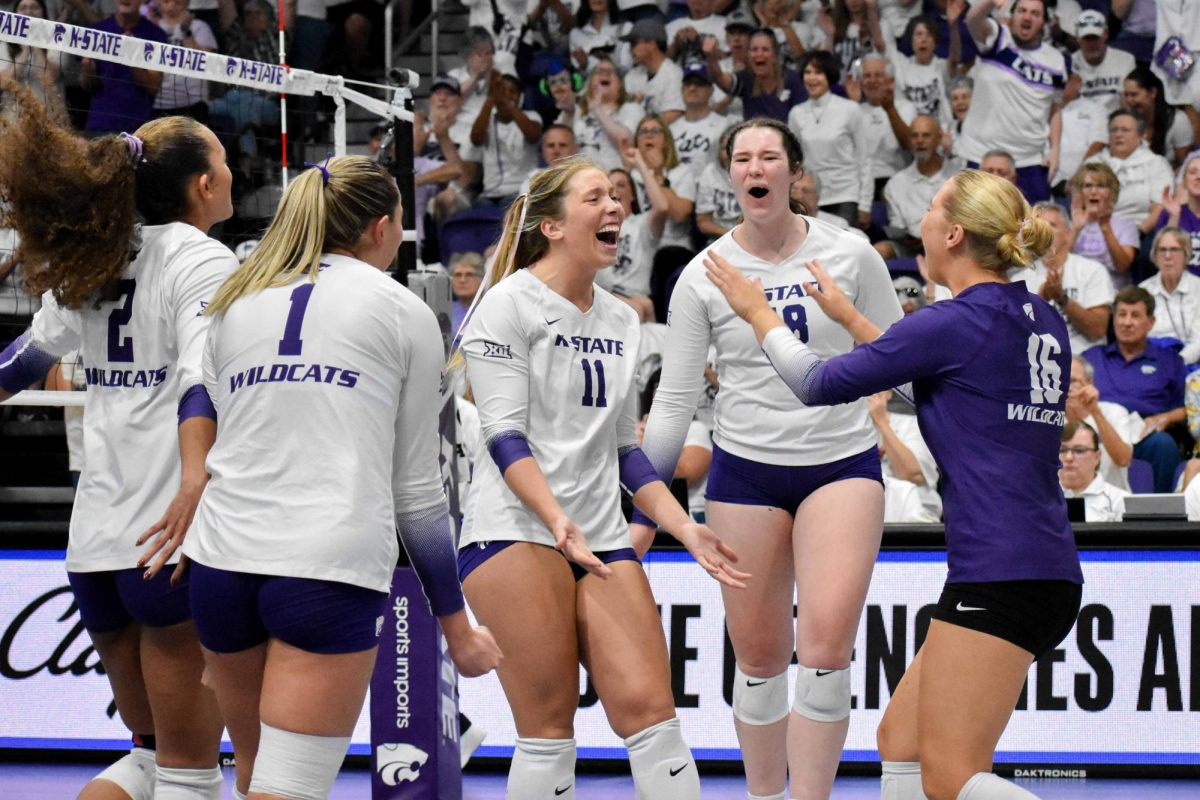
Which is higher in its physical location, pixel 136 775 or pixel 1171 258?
pixel 1171 258

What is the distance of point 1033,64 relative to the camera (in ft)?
35.6

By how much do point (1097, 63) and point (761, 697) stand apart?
758 centimetres

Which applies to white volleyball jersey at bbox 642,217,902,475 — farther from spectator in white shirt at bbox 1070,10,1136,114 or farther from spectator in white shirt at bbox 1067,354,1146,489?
spectator in white shirt at bbox 1070,10,1136,114

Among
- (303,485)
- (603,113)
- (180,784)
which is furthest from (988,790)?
(603,113)

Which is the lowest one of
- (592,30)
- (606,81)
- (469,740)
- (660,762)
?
(469,740)

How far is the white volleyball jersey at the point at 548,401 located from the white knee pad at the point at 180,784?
923mm

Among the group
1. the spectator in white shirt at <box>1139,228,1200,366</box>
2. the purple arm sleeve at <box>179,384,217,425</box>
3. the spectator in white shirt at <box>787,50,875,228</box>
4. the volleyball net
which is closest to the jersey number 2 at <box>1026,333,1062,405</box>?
the purple arm sleeve at <box>179,384,217,425</box>

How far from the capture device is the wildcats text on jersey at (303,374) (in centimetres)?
325

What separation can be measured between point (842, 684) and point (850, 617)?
0.21m

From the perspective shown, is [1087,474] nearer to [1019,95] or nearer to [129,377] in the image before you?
[1019,95]

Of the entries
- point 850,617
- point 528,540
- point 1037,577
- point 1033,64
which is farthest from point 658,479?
point 1033,64

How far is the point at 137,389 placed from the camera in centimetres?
397

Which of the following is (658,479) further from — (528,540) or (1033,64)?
(1033,64)

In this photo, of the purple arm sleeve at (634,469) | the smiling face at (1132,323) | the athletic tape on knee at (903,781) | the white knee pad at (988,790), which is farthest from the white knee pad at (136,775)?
the smiling face at (1132,323)
